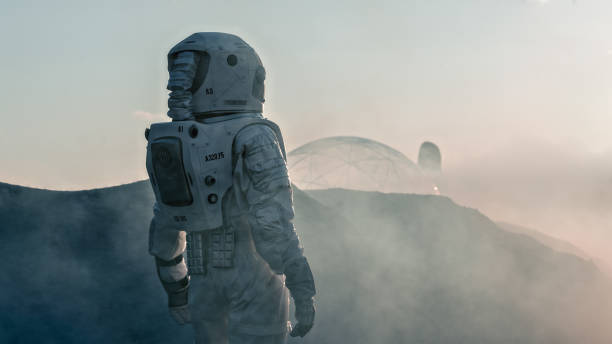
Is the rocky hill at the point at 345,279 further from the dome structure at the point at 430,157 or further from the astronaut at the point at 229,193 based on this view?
the dome structure at the point at 430,157

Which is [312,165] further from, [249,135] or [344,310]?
[249,135]

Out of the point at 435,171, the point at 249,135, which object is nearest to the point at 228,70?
the point at 249,135

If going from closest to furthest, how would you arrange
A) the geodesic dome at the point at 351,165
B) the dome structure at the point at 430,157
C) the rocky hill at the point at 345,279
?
the rocky hill at the point at 345,279 < the geodesic dome at the point at 351,165 < the dome structure at the point at 430,157

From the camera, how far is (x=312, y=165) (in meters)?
18.9

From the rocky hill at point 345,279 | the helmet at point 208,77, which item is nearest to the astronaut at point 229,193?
the helmet at point 208,77

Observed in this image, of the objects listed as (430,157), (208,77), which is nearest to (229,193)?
(208,77)

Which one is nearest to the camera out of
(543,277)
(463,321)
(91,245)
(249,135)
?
(249,135)

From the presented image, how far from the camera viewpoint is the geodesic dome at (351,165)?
18797 mm

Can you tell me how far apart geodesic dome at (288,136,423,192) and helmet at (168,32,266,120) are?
1384 cm

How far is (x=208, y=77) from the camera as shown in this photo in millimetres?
4395

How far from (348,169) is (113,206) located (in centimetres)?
877

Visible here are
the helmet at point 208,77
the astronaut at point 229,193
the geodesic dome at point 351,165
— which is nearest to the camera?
the astronaut at point 229,193

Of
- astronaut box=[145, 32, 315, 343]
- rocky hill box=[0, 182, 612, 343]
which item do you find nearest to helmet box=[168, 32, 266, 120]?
astronaut box=[145, 32, 315, 343]

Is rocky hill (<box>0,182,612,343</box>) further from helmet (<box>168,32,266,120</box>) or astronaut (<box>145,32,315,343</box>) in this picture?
helmet (<box>168,32,266,120</box>)
